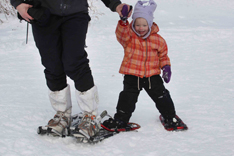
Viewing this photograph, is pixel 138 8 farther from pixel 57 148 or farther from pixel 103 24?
pixel 103 24

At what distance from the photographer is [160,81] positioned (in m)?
2.85

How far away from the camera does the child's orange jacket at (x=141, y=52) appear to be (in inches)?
108

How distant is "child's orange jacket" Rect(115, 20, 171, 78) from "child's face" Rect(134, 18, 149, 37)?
0.06 metres

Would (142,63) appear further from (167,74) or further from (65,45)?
(65,45)

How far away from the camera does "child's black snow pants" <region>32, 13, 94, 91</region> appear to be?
2287 mm

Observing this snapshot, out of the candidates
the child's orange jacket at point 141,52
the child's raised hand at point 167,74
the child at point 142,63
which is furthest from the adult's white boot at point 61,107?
the child's raised hand at point 167,74

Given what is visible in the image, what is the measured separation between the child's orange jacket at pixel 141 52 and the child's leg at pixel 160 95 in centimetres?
9

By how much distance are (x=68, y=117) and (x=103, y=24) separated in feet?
18.2

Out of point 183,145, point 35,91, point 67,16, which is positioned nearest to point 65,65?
point 67,16

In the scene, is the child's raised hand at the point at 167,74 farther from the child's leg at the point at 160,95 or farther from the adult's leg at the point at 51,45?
the adult's leg at the point at 51,45

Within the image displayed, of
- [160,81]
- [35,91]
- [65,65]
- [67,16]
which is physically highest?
[67,16]

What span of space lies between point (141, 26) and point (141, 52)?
258mm

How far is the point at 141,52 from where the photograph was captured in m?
2.75

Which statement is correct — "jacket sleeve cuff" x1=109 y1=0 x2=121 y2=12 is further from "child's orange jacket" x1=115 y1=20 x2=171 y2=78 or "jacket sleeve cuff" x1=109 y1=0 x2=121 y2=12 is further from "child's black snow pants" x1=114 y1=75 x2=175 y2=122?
"child's black snow pants" x1=114 y1=75 x2=175 y2=122
